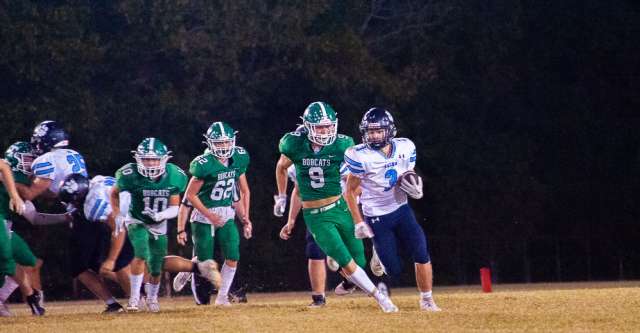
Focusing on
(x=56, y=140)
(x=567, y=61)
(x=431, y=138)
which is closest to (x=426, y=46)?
(x=431, y=138)

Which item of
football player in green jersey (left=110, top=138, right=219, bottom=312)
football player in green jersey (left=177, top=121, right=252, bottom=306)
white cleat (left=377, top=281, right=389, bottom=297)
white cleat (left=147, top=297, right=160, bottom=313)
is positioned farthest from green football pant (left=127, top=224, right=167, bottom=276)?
white cleat (left=377, top=281, right=389, bottom=297)

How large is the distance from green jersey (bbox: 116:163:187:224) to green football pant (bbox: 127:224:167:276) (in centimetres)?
13

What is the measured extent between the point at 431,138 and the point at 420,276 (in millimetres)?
15686

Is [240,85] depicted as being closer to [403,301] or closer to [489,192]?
[489,192]

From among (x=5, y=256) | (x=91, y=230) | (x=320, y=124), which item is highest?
(x=320, y=124)

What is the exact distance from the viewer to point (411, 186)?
11641 mm

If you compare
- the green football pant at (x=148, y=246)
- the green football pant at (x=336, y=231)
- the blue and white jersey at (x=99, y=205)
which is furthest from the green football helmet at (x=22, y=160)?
the green football pant at (x=336, y=231)

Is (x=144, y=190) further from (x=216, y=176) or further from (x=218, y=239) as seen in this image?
(x=218, y=239)

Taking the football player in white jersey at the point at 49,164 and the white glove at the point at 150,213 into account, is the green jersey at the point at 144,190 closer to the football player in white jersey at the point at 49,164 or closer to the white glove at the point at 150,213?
the white glove at the point at 150,213

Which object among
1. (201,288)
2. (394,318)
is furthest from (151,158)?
(394,318)

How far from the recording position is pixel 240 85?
24.0 m

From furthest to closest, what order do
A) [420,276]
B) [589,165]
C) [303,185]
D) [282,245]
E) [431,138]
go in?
[589,165], [431,138], [282,245], [303,185], [420,276]

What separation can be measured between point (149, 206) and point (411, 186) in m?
2.82

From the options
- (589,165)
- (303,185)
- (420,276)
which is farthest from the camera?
(589,165)
